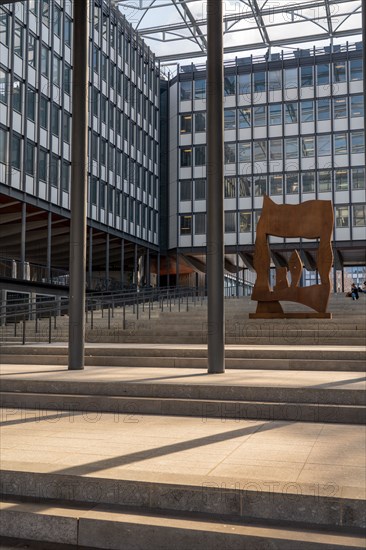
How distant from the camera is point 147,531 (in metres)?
3.70

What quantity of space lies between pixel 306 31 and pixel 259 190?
478 inches

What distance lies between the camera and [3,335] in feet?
55.9

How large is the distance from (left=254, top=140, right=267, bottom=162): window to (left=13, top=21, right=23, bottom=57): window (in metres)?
21.5

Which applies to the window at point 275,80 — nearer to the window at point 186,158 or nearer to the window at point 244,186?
the window at point 244,186

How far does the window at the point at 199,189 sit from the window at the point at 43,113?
57.5 feet

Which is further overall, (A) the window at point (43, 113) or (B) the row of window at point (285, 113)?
(B) the row of window at point (285, 113)

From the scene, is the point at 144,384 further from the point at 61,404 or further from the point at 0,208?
the point at 0,208

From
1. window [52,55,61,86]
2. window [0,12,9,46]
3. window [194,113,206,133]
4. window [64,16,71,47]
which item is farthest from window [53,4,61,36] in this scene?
window [194,113,206,133]

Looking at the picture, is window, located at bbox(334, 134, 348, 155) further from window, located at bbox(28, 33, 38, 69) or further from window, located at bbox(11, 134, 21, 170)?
window, located at bbox(11, 134, 21, 170)

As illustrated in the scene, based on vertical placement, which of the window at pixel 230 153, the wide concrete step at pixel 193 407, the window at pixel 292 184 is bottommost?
the wide concrete step at pixel 193 407

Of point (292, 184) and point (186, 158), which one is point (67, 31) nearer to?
point (186, 158)

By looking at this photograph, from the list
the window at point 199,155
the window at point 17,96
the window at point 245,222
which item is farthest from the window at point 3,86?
the window at point 245,222

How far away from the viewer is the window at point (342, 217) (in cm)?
4303

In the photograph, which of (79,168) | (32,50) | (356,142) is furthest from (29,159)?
(356,142)
